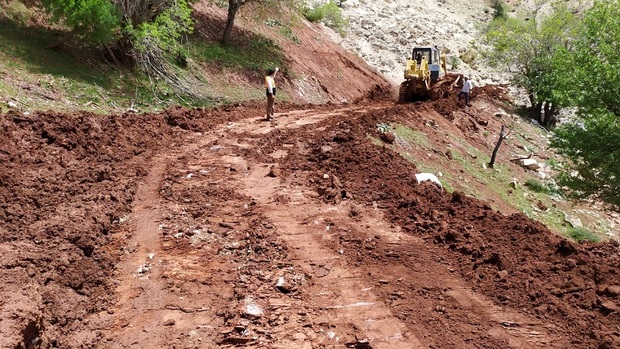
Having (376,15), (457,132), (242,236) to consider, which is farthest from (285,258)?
(376,15)

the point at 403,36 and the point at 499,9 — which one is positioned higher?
the point at 499,9

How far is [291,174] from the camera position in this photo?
9477 millimetres

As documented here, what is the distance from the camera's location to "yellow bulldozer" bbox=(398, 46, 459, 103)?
74.4ft

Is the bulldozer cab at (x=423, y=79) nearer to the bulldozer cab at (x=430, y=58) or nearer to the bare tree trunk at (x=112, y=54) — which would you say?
the bulldozer cab at (x=430, y=58)

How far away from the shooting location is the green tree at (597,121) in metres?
14.5

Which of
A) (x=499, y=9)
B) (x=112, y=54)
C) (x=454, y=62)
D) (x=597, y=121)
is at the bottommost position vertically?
(x=112, y=54)

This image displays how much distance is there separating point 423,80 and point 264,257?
1786 cm

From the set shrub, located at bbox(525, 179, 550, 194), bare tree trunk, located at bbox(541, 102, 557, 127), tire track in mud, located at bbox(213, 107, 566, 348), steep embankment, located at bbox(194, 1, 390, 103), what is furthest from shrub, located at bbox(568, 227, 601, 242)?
bare tree trunk, located at bbox(541, 102, 557, 127)

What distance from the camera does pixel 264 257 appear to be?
6.48 meters

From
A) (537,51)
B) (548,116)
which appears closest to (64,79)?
(537,51)

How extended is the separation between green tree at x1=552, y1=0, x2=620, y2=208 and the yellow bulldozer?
7.02 meters

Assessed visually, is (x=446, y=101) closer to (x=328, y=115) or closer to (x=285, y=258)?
(x=328, y=115)

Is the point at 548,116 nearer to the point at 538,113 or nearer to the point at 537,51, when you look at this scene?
the point at 538,113

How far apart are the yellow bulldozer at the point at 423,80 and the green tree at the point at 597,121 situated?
7018mm
